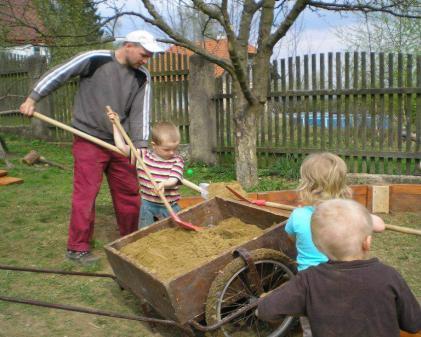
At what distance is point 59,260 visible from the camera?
4055 millimetres

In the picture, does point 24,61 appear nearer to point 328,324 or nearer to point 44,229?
point 44,229

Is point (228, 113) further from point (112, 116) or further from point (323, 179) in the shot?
point (323, 179)

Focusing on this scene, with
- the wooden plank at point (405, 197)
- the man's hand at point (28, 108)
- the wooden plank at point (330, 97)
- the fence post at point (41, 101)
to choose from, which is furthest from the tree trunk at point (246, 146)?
the fence post at point (41, 101)

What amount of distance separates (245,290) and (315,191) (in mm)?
691

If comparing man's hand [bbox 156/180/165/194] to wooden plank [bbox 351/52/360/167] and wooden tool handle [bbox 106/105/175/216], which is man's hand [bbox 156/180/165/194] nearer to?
wooden tool handle [bbox 106/105/175/216]

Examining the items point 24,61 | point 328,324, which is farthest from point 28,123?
point 328,324

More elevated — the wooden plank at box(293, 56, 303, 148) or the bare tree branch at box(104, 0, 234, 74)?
the bare tree branch at box(104, 0, 234, 74)

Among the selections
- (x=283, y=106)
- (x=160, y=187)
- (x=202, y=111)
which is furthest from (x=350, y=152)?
(x=160, y=187)

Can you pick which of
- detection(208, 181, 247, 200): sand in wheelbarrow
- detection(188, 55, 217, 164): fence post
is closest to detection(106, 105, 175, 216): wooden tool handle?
detection(208, 181, 247, 200): sand in wheelbarrow

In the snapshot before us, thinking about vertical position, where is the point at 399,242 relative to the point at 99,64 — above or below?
below

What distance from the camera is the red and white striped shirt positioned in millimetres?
3680

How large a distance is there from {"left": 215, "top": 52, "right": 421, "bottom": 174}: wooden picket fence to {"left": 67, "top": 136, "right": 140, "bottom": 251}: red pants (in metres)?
3.63

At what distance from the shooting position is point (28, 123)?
12438 millimetres

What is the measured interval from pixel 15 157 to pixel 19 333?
711 cm
